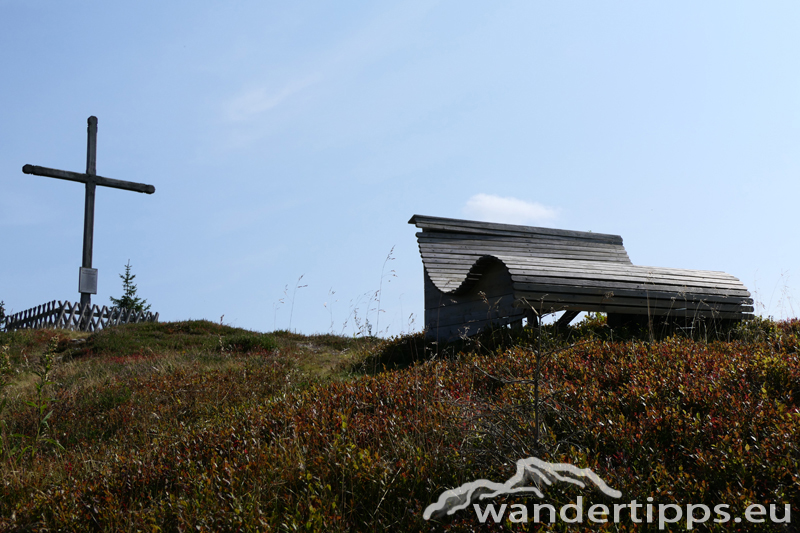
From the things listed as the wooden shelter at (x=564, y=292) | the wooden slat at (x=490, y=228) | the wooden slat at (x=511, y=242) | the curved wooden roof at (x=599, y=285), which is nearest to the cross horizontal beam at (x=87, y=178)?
the wooden slat at (x=490, y=228)

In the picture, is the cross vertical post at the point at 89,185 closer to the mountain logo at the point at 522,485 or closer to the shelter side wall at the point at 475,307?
the shelter side wall at the point at 475,307

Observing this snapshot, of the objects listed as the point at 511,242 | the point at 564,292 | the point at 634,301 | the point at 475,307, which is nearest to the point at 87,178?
the point at 511,242

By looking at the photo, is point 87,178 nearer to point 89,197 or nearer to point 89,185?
point 89,185

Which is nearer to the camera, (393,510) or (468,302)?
(393,510)

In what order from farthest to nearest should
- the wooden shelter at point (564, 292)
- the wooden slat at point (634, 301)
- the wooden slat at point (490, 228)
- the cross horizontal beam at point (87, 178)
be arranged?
the cross horizontal beam at point (87, 178) < the wooden slat at point (490, 228) < the wooden shelter at point (564, 292) < the wooden slat at point (634, 301)

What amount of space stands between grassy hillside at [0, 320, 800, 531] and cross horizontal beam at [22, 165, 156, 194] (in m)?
14.7

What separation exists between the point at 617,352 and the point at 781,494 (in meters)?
3.50

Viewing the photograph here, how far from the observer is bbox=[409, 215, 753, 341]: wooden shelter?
31.8ft

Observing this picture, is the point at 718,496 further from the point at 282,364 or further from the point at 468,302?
the point at 468,302

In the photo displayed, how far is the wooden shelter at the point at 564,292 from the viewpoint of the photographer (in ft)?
31.8

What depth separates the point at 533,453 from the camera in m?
3.73

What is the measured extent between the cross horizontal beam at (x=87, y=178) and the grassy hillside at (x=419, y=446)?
14720 mm

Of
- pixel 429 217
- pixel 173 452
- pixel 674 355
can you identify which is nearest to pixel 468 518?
pixel 173 452

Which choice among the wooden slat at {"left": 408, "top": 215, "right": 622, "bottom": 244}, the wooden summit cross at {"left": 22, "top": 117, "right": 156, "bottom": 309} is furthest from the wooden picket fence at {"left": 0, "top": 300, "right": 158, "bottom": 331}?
the wooden slat at {"left": 408, "top": 215, "right": 622, "bottom": 244}
